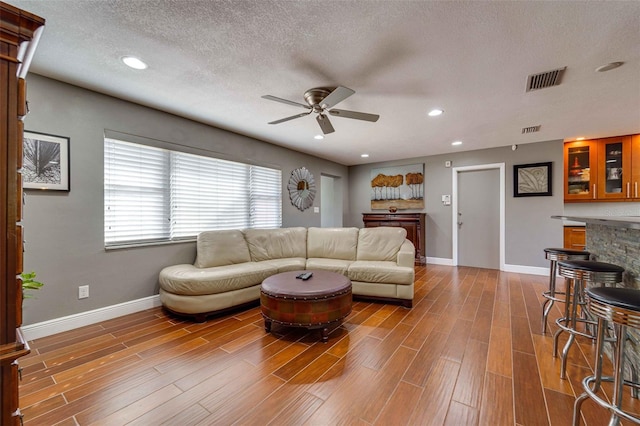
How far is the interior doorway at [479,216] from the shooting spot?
16.3 feet

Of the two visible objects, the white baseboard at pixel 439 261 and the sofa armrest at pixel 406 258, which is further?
the white baseboard at pixel 439 261

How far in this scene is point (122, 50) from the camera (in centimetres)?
198

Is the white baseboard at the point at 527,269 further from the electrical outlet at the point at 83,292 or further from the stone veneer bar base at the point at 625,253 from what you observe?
the electrical outlet at the point at 83,292

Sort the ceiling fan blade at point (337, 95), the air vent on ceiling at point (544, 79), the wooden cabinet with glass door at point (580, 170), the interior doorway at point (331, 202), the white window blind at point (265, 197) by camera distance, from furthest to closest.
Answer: the interior doorway at point (331, 202), the wooden cabinet with glass door at point (580, 170), the white window blind at point (265, 197), the air vent on ceiling at point (544, 79), the ceiling fan blade at point (337, 95)

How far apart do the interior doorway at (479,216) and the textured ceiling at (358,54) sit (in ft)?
5.89

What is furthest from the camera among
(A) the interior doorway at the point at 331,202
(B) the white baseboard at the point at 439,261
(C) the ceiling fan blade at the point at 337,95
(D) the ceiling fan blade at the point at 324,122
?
(A) the interior doorway at the point at 331,202

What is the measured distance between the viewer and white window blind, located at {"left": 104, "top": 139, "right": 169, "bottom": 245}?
2.80 meters

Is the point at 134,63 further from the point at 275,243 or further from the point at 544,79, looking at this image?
the point at 544,79

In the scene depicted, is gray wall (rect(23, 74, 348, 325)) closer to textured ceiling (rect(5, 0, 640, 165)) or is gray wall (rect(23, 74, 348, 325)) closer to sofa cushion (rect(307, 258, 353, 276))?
textured ceiling (rect(5, 0, 640, 165))

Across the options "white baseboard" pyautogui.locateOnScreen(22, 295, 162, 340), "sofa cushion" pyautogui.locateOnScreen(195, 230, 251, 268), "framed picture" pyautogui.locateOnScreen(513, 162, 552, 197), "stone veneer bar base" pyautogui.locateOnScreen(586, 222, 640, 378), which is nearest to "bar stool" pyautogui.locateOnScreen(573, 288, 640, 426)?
"stone veneer bar base" pyautogui.locateOnScreen(586, 222, 640, 378)

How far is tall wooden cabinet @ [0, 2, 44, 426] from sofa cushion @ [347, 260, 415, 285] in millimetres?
2892

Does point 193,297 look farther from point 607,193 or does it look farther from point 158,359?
point 607,193

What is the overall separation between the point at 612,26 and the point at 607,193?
420 cm

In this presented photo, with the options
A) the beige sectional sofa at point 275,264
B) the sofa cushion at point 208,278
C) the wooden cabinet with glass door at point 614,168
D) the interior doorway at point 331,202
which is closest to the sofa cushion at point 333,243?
the beige sectional sofa at point 275,264
